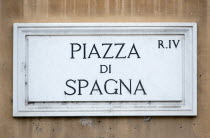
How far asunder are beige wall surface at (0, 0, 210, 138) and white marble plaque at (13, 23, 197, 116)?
2.9 inches

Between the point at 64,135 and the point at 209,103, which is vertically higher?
the point at 209,103

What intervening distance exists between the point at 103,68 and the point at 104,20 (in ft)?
1.46

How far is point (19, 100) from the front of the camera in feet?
13.6

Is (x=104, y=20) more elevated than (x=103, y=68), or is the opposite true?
(x=104, y=20)

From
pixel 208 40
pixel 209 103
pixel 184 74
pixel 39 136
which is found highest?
pixel 208 40

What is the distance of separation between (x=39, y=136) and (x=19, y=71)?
0.63 meters

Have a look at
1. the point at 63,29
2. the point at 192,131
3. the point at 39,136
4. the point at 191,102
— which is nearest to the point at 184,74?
the point at 191,102

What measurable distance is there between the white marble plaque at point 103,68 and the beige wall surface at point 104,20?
0.07 metres

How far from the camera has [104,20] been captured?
13.7 feet

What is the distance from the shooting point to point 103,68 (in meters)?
4.15

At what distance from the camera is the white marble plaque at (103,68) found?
413cm

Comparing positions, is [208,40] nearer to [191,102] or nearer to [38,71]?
[191,102]

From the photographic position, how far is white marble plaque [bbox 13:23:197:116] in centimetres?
413

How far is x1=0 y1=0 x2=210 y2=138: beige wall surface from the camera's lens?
13.6 ft
